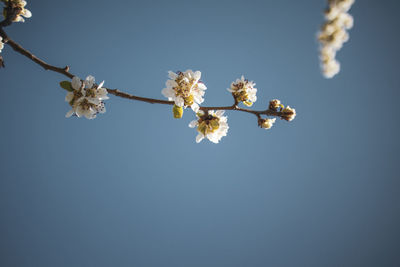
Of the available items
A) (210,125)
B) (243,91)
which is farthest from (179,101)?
(243,91)

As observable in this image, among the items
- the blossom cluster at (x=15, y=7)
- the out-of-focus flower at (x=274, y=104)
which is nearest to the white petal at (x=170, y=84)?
the out-of-focus flower at (x=274, y=104)

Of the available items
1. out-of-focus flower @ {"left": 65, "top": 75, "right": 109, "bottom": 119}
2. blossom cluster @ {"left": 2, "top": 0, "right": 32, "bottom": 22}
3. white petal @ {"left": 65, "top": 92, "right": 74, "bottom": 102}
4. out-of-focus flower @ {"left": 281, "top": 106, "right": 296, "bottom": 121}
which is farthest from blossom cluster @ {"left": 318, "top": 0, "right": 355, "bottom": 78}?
blossom cluster @ {"left": 2, "top": 0, "right": 32, "bottom": 22}

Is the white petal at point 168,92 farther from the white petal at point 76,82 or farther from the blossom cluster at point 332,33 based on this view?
the blossom cluster at point 332,33

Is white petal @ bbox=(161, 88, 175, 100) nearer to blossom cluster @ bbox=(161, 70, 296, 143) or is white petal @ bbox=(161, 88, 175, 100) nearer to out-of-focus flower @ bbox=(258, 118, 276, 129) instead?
blossom cluster @ bbox=(161, 70, 296, 143)

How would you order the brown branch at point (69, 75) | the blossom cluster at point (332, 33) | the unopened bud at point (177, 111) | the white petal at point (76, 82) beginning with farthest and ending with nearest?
the unopened bud at point (177, 111) < the white petal at point (76, 82) < the brown branch at point (69, 75) < the blossom cluster at point (332, 33)

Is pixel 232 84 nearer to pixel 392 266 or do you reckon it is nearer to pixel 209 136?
pixel 209 136

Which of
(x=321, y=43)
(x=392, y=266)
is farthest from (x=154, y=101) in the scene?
(x=392, y=266)
